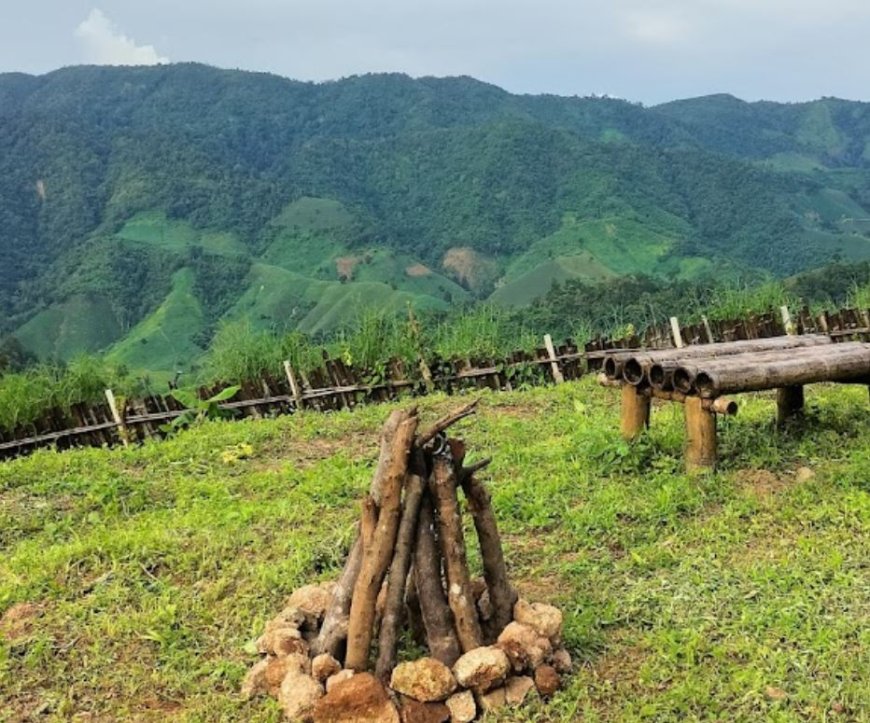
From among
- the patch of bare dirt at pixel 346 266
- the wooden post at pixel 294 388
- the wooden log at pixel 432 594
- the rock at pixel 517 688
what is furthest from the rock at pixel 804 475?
the patch of bare dirt at pixel 346 266

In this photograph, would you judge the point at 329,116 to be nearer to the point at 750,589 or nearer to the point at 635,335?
the point at 635,335

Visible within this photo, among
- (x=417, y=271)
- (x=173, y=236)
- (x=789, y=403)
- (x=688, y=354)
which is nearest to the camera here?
(x=688, y=354)

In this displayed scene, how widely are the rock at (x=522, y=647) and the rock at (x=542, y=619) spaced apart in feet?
0.18

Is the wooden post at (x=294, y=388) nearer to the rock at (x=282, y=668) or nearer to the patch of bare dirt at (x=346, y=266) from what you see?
the rock at (x=282, y=668)

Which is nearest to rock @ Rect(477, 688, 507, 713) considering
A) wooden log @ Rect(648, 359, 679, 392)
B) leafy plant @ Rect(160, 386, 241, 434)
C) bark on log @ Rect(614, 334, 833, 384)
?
wooden log @ Rect(648, 359, 679, 392)

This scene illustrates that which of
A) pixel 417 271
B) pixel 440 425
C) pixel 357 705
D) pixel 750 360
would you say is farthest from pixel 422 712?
pixel 417 271

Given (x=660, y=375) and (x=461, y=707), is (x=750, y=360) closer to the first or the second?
(x=660, y=375)

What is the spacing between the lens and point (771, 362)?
645 cm

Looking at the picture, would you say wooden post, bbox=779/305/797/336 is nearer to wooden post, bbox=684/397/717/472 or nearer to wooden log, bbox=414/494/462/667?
wooden post, bbox=684/397/717/472

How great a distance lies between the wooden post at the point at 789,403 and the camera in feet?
24.2

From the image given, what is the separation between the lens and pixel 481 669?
3668mm

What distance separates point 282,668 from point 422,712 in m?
0.72

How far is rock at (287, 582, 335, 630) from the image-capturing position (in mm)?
4309

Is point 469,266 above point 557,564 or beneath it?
above
